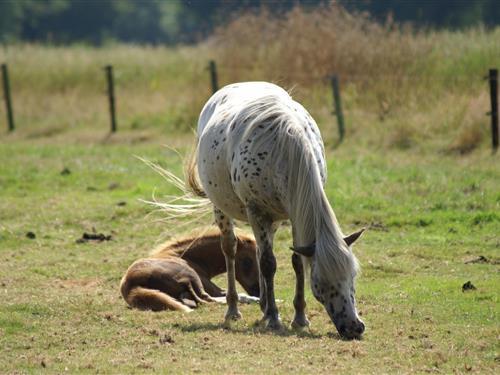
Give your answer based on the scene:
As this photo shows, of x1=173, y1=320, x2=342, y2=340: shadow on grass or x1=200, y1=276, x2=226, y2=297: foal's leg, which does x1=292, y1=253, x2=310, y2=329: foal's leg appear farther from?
x1=200, y1=276, x2=226, y2=297: foal's leg

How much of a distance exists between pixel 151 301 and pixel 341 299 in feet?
6.71

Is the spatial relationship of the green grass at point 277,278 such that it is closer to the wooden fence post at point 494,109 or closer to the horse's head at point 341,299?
the horse's head at point 341,299

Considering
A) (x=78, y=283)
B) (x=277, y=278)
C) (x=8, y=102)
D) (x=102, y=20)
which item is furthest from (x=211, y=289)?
(x=102, y=20)

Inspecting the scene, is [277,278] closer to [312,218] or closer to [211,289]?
[211,289]

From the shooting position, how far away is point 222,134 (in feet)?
24.5

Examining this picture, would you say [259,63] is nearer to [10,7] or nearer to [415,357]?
[415,357]

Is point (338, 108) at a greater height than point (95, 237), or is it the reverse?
point (338, 108)

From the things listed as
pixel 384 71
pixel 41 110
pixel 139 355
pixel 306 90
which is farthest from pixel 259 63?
pixel 139 355

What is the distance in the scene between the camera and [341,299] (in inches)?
248

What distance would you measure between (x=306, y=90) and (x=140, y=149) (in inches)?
134

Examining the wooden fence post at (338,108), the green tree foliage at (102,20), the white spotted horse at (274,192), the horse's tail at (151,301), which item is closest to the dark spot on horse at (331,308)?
the white spotted horse at (274,192)

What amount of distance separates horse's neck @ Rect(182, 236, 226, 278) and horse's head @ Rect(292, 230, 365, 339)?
2.76 meters

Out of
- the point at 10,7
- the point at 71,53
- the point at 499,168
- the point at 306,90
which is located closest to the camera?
the point at 499,168

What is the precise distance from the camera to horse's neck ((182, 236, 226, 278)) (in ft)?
29.5
